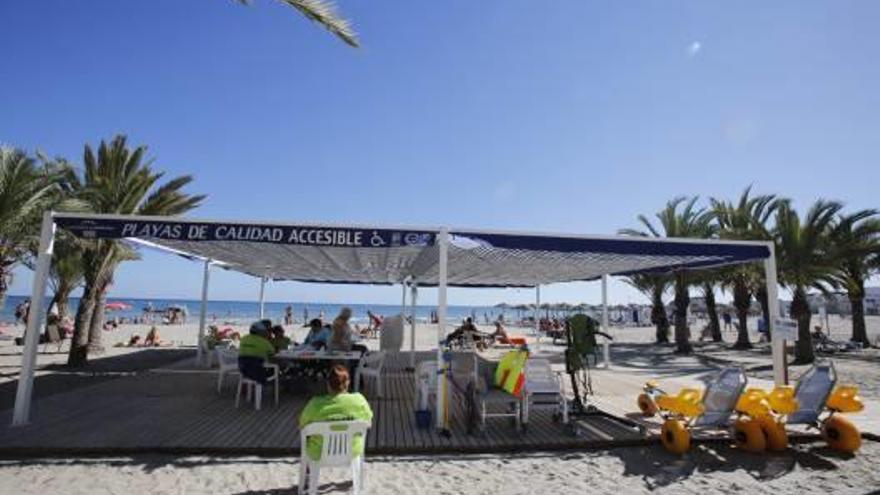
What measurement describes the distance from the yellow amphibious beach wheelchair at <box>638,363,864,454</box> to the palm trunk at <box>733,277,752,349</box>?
1621cm

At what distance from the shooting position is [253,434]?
6270mm

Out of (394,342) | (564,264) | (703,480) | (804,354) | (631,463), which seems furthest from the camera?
(804,354)

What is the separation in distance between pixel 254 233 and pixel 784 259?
50.1 feet

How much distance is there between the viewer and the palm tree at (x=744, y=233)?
54.8 feet

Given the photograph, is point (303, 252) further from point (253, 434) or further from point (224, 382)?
point (253, 434)

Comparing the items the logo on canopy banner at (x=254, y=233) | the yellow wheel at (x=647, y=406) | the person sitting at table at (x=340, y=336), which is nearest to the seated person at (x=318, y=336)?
the person sitting at table at (x=340, y=336)

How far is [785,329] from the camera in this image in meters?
7.78

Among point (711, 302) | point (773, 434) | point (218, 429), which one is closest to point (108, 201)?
point (218, 429)

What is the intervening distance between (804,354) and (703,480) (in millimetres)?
12914

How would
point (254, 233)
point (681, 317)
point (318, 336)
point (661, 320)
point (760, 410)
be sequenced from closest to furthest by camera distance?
point (760, 410) < point (254, 233) < point (318, 336) < point (681, 317) < point (661, 320)

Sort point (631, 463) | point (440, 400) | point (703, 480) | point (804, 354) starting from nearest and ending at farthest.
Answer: point (703, 480)
point (631, 463)
point (440, 400)
point (804, 354)

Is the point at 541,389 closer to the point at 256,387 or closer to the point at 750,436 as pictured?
the point at 750,436

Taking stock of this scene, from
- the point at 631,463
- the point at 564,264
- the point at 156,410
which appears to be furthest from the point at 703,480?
the point at 156,410

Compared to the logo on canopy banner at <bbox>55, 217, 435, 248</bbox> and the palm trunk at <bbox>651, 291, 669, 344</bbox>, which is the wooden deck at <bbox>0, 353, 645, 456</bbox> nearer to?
the logo on canopy banner at <bbox>55, 217, 435, 248</bbox>
